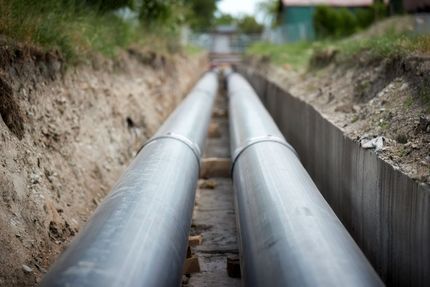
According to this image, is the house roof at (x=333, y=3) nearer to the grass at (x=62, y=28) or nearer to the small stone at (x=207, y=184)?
the grass at (x=62, y=28)

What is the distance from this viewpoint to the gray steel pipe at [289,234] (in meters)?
2.40

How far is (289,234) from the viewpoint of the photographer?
2.70 m

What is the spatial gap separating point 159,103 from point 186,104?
1794mm

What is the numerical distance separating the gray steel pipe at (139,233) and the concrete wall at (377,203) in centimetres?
112

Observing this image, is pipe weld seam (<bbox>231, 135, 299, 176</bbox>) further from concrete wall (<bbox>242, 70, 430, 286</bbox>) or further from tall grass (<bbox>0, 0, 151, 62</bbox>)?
tall grass (<bbox>0, 0, 151, 62</bbox>)

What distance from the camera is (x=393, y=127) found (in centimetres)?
394

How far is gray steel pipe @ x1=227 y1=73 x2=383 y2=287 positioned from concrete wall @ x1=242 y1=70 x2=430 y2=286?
1.05 feet

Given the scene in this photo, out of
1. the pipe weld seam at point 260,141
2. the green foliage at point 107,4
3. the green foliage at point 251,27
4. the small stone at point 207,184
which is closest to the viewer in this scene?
the pipe weld seam at point 260,141

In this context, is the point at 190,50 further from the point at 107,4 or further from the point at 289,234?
the point at 289,234

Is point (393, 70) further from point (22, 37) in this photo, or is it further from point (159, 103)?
point (159, 103)

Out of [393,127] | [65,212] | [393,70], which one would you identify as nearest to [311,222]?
[393,127]

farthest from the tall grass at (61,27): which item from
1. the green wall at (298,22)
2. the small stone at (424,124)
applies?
the green wall at (298,22)

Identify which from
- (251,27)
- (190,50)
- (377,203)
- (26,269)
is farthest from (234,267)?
(251,27)

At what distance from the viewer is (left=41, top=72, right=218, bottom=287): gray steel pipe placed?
2.37 meters
